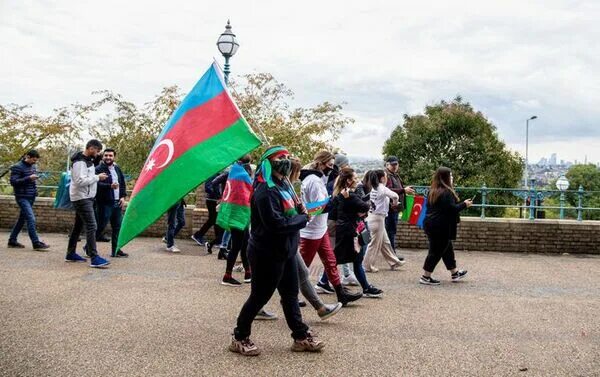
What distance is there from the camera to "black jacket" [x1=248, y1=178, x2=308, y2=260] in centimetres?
470

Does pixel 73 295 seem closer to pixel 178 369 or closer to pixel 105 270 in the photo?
pixel 105 270

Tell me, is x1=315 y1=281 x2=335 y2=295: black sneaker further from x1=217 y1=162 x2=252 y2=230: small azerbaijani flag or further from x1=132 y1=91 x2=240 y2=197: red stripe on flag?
x1=132 y1=91 x2=240 y2=197: red stripe on flag

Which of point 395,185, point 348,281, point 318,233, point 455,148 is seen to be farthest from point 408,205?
point 455,148

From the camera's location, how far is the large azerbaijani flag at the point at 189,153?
4.49 m

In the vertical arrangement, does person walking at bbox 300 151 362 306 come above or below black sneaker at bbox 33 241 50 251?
above

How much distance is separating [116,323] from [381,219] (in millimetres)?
4580

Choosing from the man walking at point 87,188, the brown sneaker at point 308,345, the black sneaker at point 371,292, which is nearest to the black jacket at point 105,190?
the man walking at point 87,188

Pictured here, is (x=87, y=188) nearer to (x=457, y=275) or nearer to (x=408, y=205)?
(x=457, y=275)

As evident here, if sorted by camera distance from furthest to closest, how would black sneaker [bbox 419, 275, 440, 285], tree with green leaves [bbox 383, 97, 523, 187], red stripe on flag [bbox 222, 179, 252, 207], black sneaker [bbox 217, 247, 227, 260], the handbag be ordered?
tree with green leaves [bbox 383, 97, 523, 187]
black sneaker [bbox 217, 247, 227, 260]
black sneaker [bbox 419, 275, 440, 285]
red stripe on flag [bbox 222, 179, 252, 207]
the handbag

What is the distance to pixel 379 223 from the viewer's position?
8.95 metres

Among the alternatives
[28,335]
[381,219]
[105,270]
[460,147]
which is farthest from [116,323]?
[460,147]

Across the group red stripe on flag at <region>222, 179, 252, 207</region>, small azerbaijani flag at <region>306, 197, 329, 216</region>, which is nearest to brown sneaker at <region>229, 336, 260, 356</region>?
small azerbaijani flag at <region>306, 197, 329, 216</region>

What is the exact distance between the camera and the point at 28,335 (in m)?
5.14

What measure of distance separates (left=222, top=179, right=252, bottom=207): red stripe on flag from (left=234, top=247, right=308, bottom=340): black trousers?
2.60 meters
